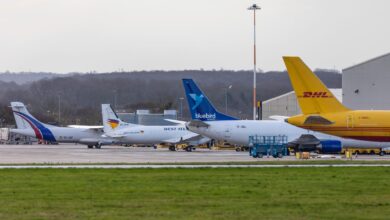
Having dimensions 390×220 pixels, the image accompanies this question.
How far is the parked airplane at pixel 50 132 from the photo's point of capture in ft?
357

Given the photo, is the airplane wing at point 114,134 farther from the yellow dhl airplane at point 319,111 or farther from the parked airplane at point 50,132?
the yellow dhl airplane at point 319,111

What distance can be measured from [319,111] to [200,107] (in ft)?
82.4

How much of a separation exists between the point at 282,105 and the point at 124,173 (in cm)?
7555

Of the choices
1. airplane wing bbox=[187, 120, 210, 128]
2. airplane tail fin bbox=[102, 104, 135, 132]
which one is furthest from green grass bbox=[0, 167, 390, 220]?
airplane tail fin bbox=[102, 104, 135, 132]

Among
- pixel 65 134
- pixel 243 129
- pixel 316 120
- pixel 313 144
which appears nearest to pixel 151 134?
pixel 65 134

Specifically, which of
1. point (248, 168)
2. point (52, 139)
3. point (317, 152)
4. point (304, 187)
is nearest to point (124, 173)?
point (248, 168)

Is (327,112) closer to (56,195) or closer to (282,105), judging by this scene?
(56,195)

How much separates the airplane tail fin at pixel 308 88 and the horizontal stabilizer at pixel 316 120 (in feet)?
1.36

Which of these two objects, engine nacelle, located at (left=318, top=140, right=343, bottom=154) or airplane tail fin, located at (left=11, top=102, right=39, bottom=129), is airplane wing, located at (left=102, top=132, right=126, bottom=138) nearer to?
airplane tail fin, located at (left=11, top=102, right=39, bottom=129)

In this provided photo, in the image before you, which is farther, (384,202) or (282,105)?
(282,105)

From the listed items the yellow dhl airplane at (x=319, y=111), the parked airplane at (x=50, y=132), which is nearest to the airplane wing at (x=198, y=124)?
the yellow dhl airplane at (x=319, y=111)

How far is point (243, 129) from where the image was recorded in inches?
2795

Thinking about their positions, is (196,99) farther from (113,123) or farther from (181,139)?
(113,123)

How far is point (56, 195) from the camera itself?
28.0m
